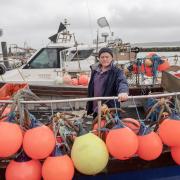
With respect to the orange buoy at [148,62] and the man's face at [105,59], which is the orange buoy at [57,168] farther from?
the orange buoy at [148,62]

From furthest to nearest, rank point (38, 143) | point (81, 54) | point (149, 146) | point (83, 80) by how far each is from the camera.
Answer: point (81, 54)
point (83, 80)
point (149, 146)
point (38, 143)

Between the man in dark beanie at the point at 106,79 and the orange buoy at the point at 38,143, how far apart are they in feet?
2.96

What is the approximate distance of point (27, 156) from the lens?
3.26m

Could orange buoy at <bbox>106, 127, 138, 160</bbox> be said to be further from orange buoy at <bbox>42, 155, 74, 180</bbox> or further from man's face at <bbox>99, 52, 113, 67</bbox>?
A: man's face at <bbox>99, 52, 113, 67</bbox>

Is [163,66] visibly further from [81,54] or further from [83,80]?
[81,54]

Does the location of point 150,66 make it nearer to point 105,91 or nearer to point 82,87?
point 82,87

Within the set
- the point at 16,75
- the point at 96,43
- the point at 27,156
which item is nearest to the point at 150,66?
the point at 96,43

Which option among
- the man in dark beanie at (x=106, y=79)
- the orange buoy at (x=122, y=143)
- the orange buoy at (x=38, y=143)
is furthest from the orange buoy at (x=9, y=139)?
the man in dark beanie at (x=106, y=79)

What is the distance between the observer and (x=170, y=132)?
11.1 feet

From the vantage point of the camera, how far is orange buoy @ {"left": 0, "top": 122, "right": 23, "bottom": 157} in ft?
10.0

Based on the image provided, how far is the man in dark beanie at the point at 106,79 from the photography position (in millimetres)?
3691

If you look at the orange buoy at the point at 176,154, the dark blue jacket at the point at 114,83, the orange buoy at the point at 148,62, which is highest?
the dark blue jacket at the point at 114,83

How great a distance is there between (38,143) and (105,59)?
4.06ft

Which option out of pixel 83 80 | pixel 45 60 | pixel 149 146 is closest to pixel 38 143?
pixel 149 146
